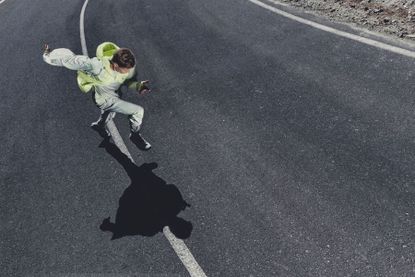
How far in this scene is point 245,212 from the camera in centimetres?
571

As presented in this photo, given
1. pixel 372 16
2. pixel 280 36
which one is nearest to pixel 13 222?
pixel 280 36

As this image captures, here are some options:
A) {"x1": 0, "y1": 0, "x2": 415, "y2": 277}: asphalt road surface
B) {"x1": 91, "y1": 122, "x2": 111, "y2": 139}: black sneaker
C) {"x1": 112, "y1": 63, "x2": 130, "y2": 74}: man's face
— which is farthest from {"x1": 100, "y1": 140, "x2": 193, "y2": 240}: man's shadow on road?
{"x1": 112, "y1": 63, "x2": 130, "y2": 74}: man's face

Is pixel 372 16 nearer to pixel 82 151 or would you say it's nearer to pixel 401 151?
pixel 401 151

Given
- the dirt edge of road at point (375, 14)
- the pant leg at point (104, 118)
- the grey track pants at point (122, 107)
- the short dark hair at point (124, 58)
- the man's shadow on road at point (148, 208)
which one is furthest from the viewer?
the dirt edge of road at point (375, 14)

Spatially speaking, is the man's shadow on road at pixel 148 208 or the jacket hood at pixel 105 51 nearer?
the man's shadow on road at pixel 148 208

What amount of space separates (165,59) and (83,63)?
3806 mm

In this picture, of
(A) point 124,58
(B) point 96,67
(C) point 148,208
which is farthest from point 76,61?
(C) point 148,208

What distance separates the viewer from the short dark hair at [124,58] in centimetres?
606

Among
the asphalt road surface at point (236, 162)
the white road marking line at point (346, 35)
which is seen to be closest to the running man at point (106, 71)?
the asphalt road surface at point (236, 162)

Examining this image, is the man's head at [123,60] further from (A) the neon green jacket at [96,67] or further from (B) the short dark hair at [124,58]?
(A) the neon green jacket at [96,67]

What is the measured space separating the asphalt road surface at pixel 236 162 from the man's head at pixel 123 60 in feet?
5.48

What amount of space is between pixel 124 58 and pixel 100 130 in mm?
2337

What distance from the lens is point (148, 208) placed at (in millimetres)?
6223

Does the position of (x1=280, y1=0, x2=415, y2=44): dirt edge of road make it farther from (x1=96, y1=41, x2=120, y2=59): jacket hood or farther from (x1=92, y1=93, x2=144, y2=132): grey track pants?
(x1=96, y1=41, x2=120, y2=59): jacket hood
